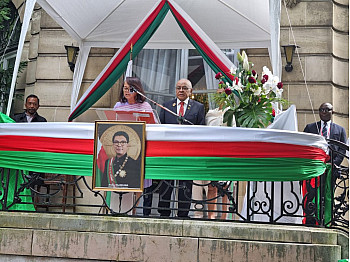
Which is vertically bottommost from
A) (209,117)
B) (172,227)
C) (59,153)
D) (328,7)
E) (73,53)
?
(172,227)

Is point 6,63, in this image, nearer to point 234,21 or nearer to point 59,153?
point 234,21

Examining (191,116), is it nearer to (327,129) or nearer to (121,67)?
(121,67)

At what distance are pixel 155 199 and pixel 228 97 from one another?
12.3ft

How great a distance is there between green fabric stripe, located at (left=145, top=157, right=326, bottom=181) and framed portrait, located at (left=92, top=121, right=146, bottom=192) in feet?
1.54

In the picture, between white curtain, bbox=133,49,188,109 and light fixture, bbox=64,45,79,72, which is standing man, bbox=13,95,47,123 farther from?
white curtain, bbox=133,49,188,109

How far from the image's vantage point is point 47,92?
11.7 m

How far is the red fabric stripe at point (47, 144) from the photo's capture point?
272 inches

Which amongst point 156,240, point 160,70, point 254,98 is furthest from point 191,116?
point 160,70

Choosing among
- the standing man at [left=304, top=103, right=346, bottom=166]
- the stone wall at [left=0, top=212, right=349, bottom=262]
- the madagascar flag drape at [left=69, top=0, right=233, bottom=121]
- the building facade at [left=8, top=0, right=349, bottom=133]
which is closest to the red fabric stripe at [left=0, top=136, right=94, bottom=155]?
the stone wall at [left=0, top=212, right=349, bottom=262]

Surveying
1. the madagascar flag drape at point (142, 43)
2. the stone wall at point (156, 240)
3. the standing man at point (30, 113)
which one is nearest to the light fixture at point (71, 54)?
the standing man at point (30, 113)

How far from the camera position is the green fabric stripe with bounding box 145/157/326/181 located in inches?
259

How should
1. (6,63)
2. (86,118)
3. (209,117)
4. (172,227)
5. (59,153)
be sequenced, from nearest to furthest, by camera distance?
(172,227) → (59,153) → (209,117) → (86,118) → (6,63)

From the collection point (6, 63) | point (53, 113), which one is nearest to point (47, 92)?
point (53, 113)

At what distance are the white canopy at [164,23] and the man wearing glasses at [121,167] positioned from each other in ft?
13.3
